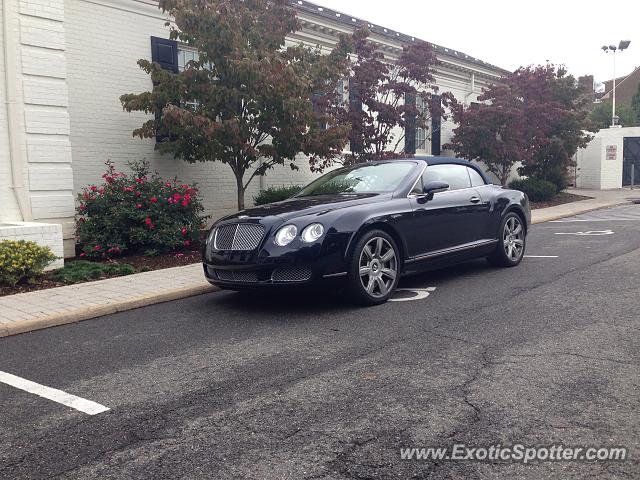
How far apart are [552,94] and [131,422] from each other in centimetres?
2190

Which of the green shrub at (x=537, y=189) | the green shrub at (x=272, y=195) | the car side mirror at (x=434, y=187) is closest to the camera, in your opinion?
the car side mirror at (x=434, y=187)

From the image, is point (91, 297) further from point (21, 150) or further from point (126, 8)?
point (126, 8)

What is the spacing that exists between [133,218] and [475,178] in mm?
5365

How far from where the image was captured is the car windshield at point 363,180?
749 centimetres

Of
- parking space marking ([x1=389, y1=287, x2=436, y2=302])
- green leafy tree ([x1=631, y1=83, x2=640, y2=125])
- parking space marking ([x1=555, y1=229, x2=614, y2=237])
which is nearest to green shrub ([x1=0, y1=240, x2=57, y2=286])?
parking space marking ([x1=389, y1=287, x2=436, y2=302])

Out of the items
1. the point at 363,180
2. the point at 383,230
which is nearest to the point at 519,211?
the point at 363,180

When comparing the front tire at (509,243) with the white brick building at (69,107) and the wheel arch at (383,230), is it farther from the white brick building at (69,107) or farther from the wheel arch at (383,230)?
the white brick building at (69,107)

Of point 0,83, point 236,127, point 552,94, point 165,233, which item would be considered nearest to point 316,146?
point 236,127

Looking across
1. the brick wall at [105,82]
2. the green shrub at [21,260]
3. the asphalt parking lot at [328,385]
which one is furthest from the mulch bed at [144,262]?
the brick wall at [105,82]

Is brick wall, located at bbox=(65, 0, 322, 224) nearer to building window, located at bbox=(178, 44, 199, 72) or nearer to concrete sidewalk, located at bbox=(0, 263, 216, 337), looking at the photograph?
building window, located at bbox=(178, 44, 199, 72)

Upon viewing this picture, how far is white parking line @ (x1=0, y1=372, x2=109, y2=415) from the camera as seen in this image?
3.99m

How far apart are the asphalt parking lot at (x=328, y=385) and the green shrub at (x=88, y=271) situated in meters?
2.11

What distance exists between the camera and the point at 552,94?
2250 centimetres

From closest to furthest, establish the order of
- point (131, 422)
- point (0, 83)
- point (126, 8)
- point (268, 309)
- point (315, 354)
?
point (131, 422)
point (315, 354)
point (268, 309)
point (0, 83)
point (126, 8)
